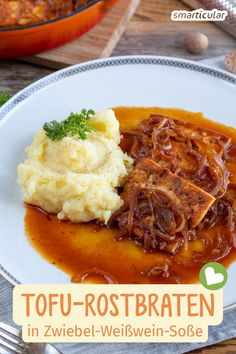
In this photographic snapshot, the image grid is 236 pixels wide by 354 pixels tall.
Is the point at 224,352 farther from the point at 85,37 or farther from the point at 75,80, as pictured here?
the point at 85,37

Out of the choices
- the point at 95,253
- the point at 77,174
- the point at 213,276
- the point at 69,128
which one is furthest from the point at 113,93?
the point at 213,276

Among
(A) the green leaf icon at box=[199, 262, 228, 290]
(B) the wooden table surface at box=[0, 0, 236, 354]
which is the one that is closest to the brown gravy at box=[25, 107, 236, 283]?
(A) the green leaf icon at box=[199, 262, 228, 290]

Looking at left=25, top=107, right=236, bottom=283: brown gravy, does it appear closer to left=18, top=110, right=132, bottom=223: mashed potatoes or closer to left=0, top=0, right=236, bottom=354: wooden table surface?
left=18, top=110, right=132, bottom=223: mashed potatoes

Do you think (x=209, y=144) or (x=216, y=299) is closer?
(x=216, y=299)

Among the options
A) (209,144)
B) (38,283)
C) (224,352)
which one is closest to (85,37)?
(209,144)

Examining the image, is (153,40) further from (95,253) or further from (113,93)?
(95,253)
